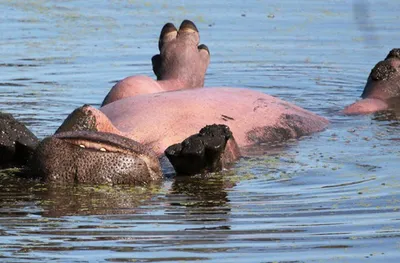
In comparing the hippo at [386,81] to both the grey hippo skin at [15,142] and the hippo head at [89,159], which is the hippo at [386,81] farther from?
the grey hippo skin at [15,142]

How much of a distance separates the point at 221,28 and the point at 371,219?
351 inches

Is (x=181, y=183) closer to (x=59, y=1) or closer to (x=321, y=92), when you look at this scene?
(x=321, y=92)

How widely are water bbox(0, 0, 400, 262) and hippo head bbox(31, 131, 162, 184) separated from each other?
0.08 metres

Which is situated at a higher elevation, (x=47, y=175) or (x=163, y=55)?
(x=163, y=55)

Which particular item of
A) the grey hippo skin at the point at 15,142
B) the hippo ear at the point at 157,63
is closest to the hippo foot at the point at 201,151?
the grey hippo skin at the point at 15,142

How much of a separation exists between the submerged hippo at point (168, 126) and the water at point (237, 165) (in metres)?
0.13

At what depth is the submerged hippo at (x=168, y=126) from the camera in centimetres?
695

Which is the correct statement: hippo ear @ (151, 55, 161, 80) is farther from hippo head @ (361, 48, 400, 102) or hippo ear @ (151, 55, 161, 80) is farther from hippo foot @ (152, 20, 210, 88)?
hippo head @ (361, 48, 400, 102)

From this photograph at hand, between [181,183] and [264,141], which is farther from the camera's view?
[264,141]

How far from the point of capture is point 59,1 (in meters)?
17.0

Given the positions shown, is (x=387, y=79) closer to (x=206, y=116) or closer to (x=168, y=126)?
(x=206, y=116)

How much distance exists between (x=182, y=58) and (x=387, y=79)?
1.92m

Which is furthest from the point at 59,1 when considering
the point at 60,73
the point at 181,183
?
the point at 181,183

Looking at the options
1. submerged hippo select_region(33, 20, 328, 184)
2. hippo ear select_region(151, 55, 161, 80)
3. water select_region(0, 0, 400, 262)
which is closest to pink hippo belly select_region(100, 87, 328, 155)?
submerged hippo select_region(33, 20, 328, 184)
